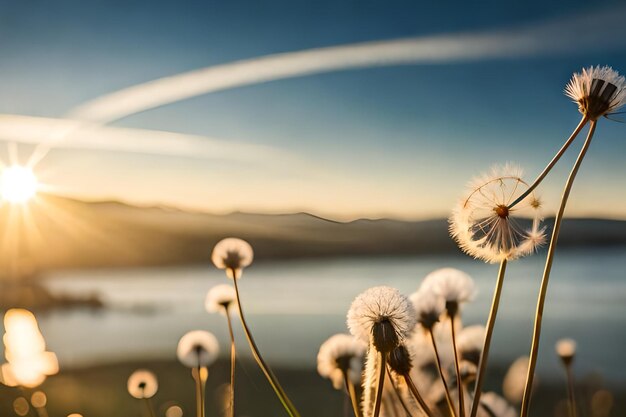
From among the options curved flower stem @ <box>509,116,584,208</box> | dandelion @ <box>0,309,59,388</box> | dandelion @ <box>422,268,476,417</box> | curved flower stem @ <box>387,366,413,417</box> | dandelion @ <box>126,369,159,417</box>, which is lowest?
curved flower stem @ <box>387,366,413,417</box>

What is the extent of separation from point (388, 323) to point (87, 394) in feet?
4.10

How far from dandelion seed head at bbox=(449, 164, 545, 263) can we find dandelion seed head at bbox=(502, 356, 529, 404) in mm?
272

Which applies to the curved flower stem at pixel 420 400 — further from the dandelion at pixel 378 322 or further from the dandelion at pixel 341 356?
the dandelion at pixel 341 356

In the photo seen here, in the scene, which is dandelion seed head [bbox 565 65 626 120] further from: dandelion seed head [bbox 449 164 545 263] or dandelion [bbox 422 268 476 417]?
dandelion [bbox 422 268 476 417]

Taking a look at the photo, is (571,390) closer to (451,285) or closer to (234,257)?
(451,285)

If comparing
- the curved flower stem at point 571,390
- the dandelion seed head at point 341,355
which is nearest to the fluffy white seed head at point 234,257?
the dandelion seed head at point 341,355

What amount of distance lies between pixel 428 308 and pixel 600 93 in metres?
0.20

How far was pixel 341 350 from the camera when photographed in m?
0.58

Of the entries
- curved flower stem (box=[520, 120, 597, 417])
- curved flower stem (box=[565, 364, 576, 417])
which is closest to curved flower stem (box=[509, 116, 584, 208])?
curved flower stem (box=[520, 120, 597, 417])

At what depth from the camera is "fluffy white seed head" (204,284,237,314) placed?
777mm

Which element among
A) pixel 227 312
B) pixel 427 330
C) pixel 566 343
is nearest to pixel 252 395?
pixel 227 312

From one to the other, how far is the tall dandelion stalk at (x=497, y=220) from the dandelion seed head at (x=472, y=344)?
0.19 metres

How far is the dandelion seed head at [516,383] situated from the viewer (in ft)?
2.14

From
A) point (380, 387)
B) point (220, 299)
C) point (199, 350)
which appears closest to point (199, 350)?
point (199, 350)
